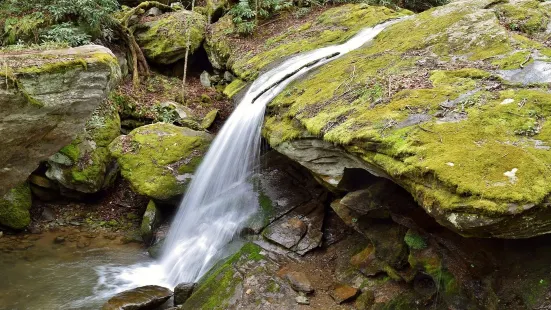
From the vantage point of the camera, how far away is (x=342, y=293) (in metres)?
6.29

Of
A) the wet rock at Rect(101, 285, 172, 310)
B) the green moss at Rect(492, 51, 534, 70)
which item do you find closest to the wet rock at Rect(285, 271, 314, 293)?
the wet rock at Rect(101, 285, 172, 310)

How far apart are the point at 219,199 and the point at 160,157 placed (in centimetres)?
216

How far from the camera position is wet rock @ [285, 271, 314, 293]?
6.37 metres

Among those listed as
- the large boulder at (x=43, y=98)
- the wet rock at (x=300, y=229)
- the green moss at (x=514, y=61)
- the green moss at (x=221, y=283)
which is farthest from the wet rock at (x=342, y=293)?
the large boulder at (x=43, y=98)

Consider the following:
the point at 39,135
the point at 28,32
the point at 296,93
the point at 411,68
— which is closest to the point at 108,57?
the point at 39,135

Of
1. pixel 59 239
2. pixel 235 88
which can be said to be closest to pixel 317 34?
pixel 235 88

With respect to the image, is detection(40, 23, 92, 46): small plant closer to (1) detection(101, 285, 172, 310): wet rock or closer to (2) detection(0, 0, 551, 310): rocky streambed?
(2) detection(0, 0, 551, 310): rocky streambed

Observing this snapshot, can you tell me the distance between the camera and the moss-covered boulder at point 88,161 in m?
10.2

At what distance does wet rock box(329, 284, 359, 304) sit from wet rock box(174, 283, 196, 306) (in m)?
2.47

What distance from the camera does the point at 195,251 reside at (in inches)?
326

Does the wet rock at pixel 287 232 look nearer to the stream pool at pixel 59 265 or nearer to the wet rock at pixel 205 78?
the stream pool at pixel 59 265

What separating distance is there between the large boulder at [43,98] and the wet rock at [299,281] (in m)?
4.90

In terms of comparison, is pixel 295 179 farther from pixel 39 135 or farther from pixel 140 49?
pixel 140 49

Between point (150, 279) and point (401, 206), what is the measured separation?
200 inches
